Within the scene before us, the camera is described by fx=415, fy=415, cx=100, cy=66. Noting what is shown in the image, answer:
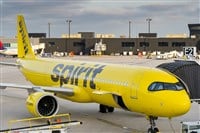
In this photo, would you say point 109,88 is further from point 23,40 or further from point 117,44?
point 117,44

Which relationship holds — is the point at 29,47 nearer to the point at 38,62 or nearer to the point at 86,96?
the point at 38,62

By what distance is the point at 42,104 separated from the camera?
2142 cm

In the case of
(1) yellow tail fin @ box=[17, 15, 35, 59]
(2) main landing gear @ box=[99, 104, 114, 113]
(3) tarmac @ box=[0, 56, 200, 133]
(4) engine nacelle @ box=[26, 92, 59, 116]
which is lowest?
(3) tarmac @ box=[0, 56, 200, 133]

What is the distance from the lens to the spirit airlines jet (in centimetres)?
1734

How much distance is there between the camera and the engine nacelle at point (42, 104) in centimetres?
2098

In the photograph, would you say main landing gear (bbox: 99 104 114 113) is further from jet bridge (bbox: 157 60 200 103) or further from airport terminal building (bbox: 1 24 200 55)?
airport terminal building (bbox: 1 24 200 55)

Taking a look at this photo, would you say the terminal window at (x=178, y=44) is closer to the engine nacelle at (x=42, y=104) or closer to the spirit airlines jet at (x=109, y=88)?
the spirit airlines jet at (x=109, y=88)

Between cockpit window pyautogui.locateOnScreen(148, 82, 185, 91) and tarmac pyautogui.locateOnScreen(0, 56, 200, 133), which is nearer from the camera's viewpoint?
cockpit window pyautogui.locateOnScreen(148, 82, 185, 91)

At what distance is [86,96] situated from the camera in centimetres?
2231

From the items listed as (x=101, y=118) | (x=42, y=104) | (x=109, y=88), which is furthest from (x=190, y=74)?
(x=42, y=104)

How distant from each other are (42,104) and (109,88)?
3.71 metres

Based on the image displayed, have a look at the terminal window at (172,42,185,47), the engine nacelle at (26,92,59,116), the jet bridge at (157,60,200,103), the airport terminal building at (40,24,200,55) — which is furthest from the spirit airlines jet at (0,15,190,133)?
the terminal window at (172,42,185,47)

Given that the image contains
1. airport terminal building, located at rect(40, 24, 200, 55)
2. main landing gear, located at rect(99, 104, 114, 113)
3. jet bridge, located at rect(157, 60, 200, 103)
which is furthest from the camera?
airport terminal building, located at rect(40, 24, 200, 55)

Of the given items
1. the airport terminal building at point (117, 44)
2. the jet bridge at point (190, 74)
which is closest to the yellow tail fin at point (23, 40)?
the jet bridge at point (190, 74)
